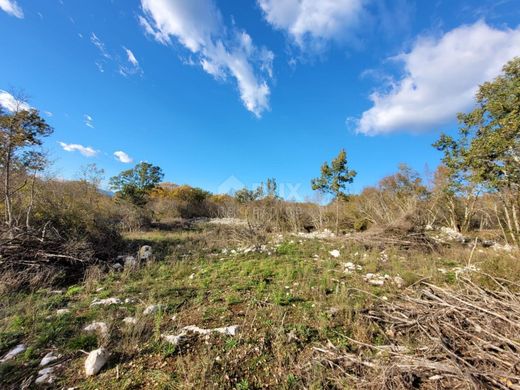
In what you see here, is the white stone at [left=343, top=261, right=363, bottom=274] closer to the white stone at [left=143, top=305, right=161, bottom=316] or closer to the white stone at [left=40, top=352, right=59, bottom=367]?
the white stone at [left=143, top=305, right=161, bottom=316]

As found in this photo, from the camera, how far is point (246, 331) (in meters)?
2.99

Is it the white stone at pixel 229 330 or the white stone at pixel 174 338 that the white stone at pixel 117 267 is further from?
the white stone at pixel 229 330

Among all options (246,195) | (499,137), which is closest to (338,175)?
(499,137)

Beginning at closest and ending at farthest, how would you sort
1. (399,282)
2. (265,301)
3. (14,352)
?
1. (14,352)
2. (265,301)
3. (399,282)

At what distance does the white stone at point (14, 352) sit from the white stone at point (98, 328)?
0.59 meters

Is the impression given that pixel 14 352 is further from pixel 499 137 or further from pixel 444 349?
pixel 499 137

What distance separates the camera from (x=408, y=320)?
117 inches

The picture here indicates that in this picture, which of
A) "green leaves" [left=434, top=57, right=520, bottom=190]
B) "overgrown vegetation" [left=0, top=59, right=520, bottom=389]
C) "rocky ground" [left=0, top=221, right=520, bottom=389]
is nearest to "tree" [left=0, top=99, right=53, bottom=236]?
"overgrown vegetation" [left=0, top=59, right=520, bottom=389]

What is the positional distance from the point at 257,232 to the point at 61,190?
28.6 ft

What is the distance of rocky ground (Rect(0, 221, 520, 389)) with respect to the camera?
2.14 metres

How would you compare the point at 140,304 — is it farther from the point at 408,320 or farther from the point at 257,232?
the point at 257,232

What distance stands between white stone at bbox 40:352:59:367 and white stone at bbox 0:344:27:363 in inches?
15.8

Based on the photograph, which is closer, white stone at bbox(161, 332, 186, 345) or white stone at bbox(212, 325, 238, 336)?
white stone at bbox(161, 332, 186, 345)

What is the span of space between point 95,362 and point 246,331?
66.9 inches
